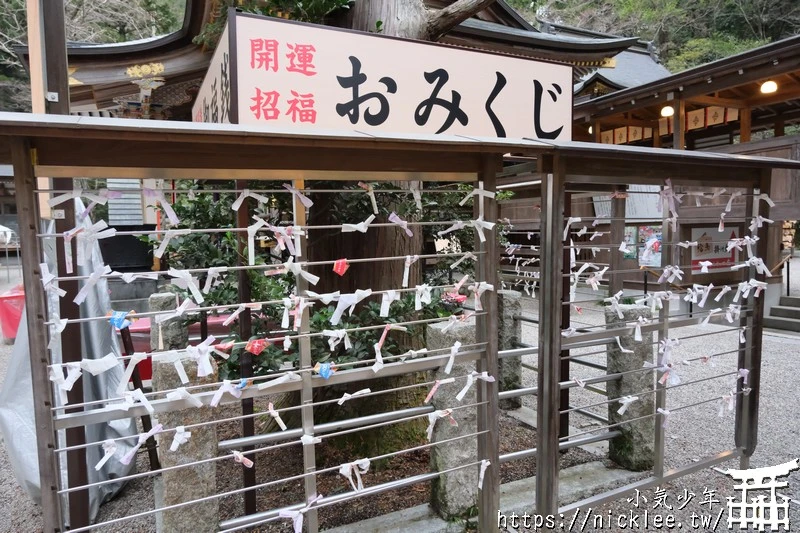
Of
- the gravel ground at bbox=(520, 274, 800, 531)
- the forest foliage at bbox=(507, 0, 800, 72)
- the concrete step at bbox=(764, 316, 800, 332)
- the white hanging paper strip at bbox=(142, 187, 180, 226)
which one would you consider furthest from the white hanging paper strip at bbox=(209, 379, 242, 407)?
the forest foliage at bbox=(507, 0, 800, 72)

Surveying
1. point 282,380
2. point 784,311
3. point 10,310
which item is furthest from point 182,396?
point 784,311

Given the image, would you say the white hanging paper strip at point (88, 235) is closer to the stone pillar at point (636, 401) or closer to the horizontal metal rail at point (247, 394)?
the horizontal metal rail at point (247, 394)

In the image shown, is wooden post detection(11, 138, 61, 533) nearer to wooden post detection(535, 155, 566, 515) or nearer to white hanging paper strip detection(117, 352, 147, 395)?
white hanging paper strip detection(117, 352, 147, 395)

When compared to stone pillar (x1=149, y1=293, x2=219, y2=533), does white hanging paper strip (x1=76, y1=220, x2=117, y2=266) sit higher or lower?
higher

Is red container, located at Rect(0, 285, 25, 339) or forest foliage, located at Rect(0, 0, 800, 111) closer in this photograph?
red container, located at Rect(0, 285, 25, 339)

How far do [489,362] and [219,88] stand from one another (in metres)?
2.37

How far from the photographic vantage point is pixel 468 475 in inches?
129

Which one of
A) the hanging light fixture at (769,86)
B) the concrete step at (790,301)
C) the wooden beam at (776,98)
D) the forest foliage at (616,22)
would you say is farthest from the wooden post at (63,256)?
the forest foliage at (616,22)

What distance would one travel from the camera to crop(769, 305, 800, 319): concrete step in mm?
9766

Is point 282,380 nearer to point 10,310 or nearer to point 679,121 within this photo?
point 10,310

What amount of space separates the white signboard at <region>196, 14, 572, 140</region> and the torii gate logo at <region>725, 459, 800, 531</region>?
304cm

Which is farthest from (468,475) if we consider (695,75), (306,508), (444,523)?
(695,75)

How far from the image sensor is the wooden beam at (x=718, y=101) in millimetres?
9422

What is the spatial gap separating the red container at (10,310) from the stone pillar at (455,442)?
30.1 feet
